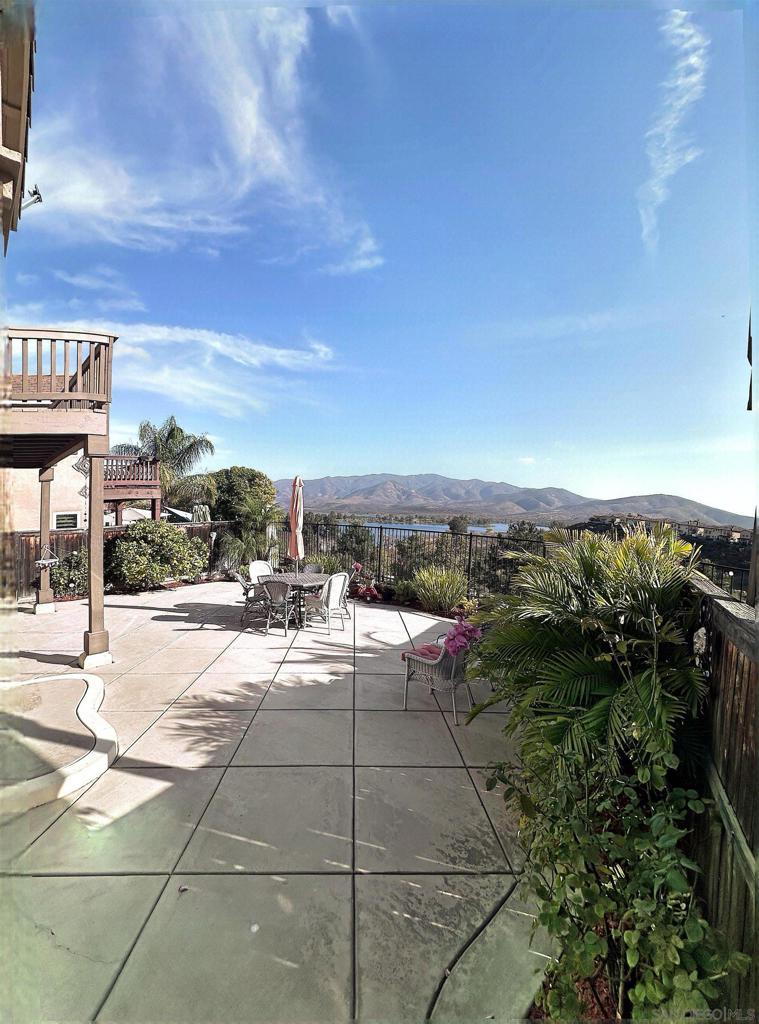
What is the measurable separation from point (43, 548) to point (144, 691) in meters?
5.23

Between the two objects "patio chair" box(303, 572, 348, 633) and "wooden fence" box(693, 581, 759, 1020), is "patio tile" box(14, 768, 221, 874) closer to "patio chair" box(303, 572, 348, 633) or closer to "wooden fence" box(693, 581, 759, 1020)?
"wooden fence" box(693, 581, 759, 1020)

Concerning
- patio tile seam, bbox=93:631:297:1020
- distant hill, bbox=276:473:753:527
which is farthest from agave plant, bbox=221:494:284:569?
patio tile seam, bbox=93:631:297:1020

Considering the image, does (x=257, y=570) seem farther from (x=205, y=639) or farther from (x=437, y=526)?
(x=437, y=526)

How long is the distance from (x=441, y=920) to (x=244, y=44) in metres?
3.16

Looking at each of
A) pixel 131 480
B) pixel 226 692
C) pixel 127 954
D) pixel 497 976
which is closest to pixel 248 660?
pixel 226 692

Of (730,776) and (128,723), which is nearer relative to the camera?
(730,776)

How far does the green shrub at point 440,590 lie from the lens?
27.3 ft

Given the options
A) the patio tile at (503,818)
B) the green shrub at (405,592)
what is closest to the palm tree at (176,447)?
the green shrub at (405,592)

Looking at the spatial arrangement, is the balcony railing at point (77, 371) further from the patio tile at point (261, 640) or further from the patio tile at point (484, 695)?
the patio tile at point (484, 695)

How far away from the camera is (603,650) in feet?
7.37

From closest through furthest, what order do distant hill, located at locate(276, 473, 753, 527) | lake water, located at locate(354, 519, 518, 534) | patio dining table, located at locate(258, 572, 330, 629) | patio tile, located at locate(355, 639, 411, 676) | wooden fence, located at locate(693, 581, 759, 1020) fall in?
wooden fence, located at locate(693, 581, 759, 1020) → distant hill, located at locate(276, 473, 753, 527) → patio tile, located at locate(355, 639, 411, 676) → patio dining table, located at locate(258, 572, 330, 629) → lake water, located at locate(354, 519, 518, 534)

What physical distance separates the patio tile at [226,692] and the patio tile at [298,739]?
0.34 meters

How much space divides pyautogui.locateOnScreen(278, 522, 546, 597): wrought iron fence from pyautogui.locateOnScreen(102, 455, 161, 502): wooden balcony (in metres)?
4.63

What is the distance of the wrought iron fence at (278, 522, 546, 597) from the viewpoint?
332 inches
